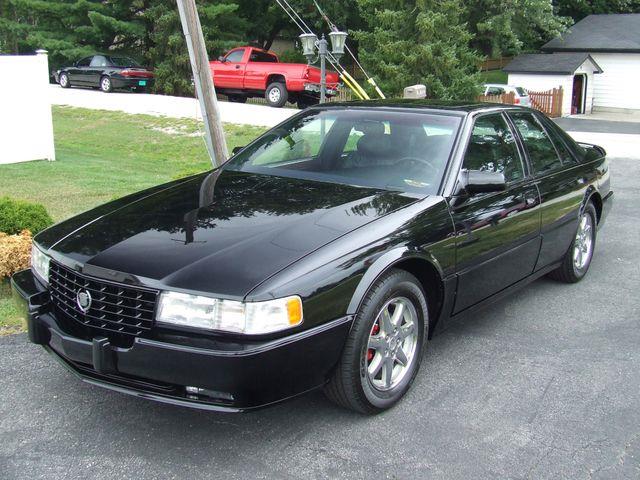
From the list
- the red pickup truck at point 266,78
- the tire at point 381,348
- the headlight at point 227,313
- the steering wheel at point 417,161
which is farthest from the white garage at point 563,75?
the headlight at point 227,313

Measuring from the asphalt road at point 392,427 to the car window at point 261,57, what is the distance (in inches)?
795

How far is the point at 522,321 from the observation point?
502 cm

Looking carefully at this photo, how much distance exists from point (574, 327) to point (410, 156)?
1771mm

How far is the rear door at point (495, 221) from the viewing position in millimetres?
4102

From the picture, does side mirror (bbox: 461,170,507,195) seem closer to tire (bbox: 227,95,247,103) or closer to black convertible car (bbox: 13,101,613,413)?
black convertible car (bbox: 13,101,613,413)

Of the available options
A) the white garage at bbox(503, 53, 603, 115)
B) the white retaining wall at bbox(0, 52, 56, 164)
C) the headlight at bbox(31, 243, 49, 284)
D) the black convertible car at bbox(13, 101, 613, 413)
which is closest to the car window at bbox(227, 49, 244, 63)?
the white retaining wall at bbox(0, 52, 56, 164)

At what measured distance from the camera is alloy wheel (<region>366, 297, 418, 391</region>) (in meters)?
3.53

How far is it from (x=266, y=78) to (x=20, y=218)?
17.6 meters

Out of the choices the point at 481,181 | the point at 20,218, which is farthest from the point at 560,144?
the point at 20,218

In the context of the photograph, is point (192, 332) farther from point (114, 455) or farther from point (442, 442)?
point (442, 442)

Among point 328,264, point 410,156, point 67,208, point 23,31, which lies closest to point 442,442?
point 328,264

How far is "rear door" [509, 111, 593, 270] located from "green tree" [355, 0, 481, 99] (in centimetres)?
1843

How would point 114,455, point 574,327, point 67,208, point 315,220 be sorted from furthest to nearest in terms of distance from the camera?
point 67,208
point 574,327
point 315,220
point 114,455

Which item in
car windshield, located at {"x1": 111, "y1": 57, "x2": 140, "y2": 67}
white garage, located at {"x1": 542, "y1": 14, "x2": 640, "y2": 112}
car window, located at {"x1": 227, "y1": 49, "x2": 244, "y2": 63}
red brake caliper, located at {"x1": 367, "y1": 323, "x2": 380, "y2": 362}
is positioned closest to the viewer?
red brake caliper, located at {"x1": 367, "y1": 323, "x2": 380, "y2": 362}
